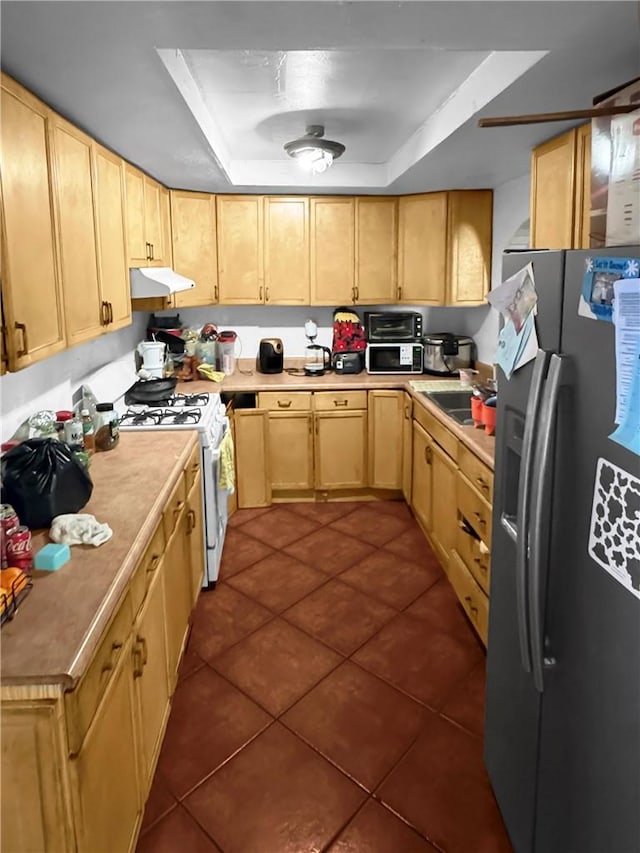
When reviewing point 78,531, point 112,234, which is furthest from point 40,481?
point 112,234

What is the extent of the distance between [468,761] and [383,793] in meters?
0.33

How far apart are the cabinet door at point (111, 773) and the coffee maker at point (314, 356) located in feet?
9.87

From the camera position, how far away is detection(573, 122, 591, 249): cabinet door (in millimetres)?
2238

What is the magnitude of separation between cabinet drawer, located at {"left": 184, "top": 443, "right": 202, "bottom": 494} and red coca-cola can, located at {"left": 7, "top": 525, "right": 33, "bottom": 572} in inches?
42.3

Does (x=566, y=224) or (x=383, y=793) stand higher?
(x=566, y=224)

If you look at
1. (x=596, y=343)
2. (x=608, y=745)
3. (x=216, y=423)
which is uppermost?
(x=596, y=343)

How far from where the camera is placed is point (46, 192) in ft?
6.41

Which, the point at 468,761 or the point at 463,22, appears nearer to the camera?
the point at 463,22

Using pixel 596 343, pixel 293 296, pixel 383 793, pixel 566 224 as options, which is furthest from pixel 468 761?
pixel 293 296

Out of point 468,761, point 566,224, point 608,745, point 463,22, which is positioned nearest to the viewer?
point 608,745

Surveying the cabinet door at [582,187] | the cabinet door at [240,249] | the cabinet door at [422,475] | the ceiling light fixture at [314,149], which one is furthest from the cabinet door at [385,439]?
the cabinet door at [582,187]

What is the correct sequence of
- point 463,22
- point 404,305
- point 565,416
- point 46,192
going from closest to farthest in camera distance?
point 565,416, point 463,22, point 46,192, point 404,305

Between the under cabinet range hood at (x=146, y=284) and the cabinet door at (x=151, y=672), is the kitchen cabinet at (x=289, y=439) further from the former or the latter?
the cabinet door at (x=151, y=672)

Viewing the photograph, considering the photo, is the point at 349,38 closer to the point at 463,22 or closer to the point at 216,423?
the point at 463,22
